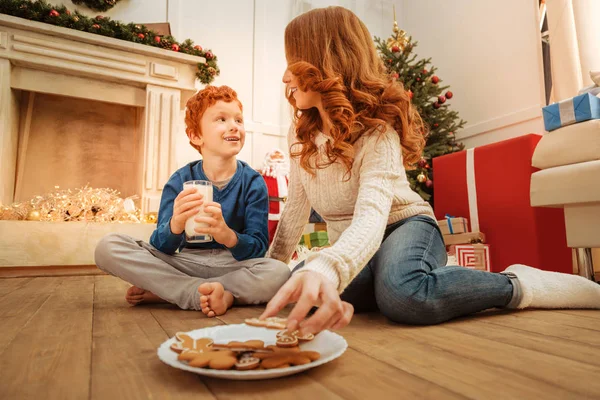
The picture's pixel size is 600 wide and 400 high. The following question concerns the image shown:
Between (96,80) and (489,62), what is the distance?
3.08m

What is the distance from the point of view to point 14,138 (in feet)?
9.49

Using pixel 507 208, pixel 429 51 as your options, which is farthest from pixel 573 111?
pixel 429 51

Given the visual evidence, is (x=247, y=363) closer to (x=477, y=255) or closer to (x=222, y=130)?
(x=222, y=130)

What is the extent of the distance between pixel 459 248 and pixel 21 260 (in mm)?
2419

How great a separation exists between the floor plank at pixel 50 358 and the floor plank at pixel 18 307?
0.06ft

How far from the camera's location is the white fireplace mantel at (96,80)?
269 centimetres

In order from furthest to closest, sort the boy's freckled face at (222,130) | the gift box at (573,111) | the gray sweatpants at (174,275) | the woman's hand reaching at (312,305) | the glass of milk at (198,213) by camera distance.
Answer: the gift box at (573,111)
the boy's freckled face at (222,130)
the gray sweatpants at (174,275)
the glass of milk at (198,213)
the woman's hand reaching at (312,305)

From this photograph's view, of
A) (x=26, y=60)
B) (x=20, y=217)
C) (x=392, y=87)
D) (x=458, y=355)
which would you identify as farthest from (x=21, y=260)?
(x=458, y=355)

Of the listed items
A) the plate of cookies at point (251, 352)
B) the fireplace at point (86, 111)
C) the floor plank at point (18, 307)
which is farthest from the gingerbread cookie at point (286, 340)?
the fireplace at point (86, 111)

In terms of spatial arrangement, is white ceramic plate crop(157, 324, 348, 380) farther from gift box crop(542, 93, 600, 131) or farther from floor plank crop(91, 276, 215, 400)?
gift box crop(542, 93, 600, 131)

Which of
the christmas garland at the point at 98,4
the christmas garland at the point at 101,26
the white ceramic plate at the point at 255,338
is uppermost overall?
the christmas garland at the point at 98,4

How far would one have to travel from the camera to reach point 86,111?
10.4 ft

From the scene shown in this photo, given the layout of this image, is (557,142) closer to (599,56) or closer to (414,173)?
(599,56)

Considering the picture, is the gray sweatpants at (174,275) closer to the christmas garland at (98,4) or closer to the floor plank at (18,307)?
the floor plank at (18,307)
